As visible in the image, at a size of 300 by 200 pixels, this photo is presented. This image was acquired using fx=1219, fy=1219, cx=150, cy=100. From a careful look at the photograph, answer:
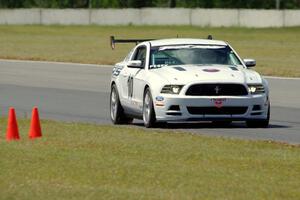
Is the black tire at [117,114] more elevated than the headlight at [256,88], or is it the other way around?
the headlight at [256,88]

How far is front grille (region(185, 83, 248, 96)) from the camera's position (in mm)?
18031

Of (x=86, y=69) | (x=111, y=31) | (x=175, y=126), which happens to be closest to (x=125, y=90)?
(x=175, y=126)

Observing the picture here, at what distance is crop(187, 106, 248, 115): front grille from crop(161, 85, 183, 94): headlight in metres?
0.31

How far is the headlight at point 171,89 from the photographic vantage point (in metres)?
18.1

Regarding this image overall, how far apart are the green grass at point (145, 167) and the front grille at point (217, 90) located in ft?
4.27

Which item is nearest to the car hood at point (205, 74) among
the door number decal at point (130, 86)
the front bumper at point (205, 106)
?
the front bumper at point (205, 106)

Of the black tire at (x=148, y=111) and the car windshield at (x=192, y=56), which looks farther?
the car windshield at (x=192, y=56)

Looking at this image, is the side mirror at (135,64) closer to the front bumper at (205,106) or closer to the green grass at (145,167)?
the front bumper at (205,106)

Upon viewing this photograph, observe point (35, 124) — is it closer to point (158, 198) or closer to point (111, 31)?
point (158, 198)

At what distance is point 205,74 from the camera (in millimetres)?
18266

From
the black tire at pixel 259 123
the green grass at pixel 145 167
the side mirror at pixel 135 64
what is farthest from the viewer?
the side mirror at pixel 135 64

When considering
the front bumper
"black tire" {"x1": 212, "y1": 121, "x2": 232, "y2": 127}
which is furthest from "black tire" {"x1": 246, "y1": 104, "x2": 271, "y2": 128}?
"black tire" {"x1": 212, "y1": 121, "x2": 232, "y2": 127}

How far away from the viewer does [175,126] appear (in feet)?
62.1

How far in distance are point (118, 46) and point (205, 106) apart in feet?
113
